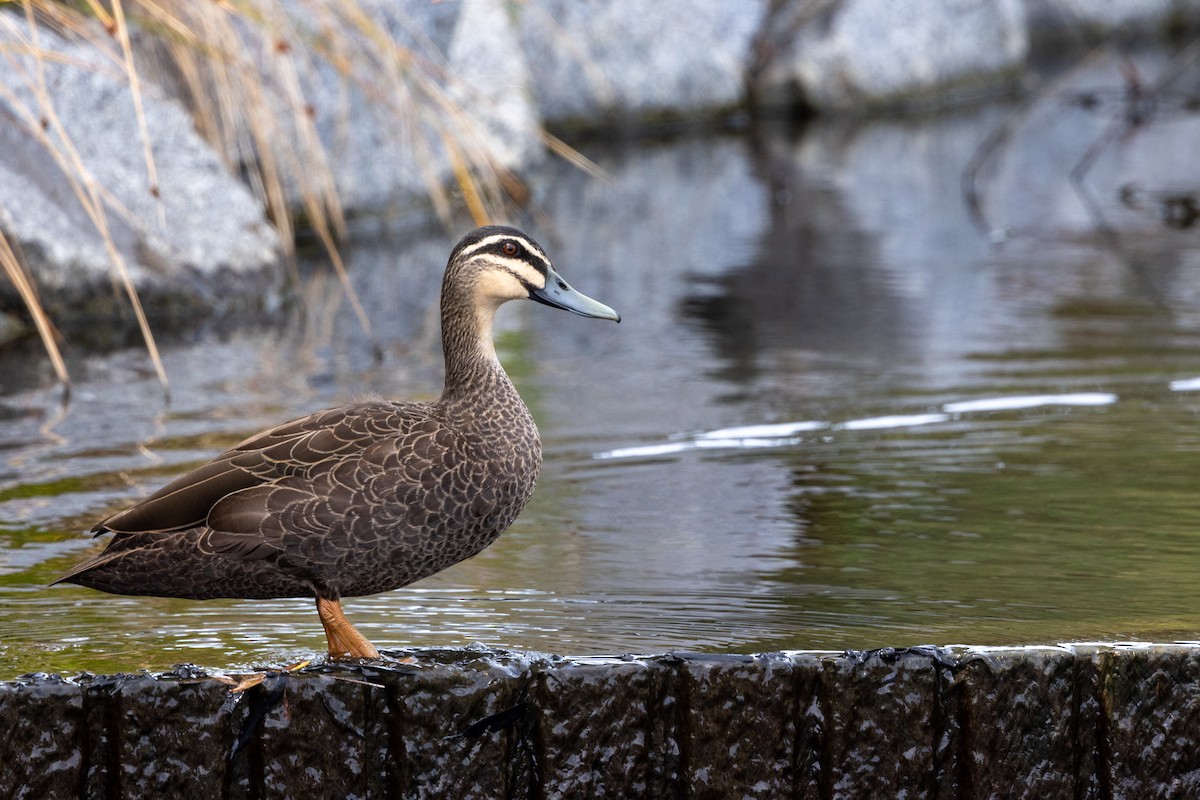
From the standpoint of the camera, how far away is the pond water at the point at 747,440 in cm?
421

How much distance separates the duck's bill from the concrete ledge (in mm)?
1084

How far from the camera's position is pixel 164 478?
5.81m

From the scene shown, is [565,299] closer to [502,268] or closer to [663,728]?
[502,268]

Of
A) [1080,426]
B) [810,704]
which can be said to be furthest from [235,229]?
[810,704]

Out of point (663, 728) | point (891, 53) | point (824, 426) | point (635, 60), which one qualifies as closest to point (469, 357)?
point (663, 728)

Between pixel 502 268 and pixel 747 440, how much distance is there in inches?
83.2

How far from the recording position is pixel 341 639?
3.86 meters

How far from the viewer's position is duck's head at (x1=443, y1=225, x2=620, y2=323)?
445 cm

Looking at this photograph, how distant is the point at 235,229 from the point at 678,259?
3129 mm

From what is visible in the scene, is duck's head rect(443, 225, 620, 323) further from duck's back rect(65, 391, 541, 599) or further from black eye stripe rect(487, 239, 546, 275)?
duck's back rect(65, 391, 541, 599)

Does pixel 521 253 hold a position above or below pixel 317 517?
above

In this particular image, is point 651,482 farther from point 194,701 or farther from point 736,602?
point 194,701

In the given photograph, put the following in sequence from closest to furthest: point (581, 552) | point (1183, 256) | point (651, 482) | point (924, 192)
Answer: point (581, 552)
point (651, 482)
point (1183, 256)
point (924, 192)

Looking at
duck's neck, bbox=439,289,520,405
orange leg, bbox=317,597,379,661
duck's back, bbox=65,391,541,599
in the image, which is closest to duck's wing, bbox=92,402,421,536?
duck's back, bbox=65,391,541,599
